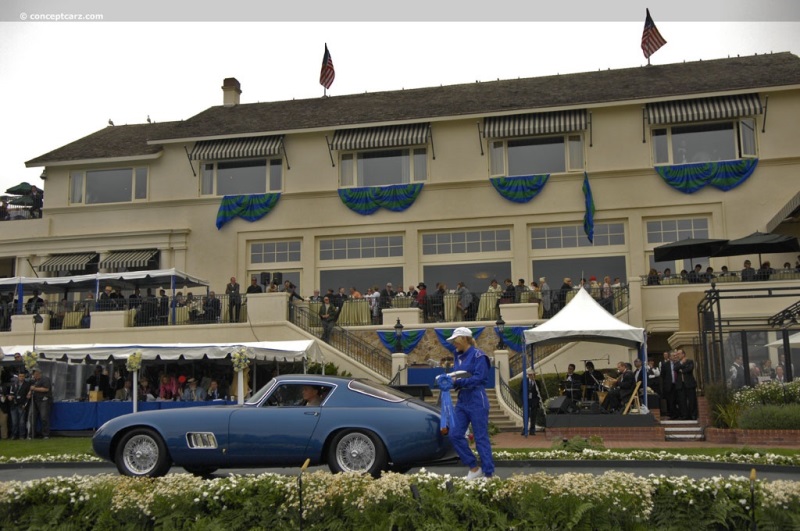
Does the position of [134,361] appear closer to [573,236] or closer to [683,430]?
[683,430]

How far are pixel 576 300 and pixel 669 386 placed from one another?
2940 millimetres

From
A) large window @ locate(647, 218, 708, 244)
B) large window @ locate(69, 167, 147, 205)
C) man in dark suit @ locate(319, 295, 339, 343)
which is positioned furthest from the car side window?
large window @ locate(69, 167, 147, 205)

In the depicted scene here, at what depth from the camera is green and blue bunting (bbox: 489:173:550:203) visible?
106 ft

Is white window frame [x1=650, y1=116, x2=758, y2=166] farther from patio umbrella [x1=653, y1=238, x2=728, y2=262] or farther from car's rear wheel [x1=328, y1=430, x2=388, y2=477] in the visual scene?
car's rear wheel [x1=328, y1=430, x2=388, y2=477]

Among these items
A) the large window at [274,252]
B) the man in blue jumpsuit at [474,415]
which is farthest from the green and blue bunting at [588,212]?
the man in blue jumpsuit at [474,415]

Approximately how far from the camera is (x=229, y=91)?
40656 millimetres

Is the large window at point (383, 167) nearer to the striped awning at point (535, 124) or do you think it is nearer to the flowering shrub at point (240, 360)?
the striped awning at point (535, 124)

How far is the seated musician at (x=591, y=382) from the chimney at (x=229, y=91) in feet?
79.8

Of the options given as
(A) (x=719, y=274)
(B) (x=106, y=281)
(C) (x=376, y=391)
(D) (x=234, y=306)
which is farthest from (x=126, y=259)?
(C) (x=376, y=391)

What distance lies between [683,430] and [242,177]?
71.5ft

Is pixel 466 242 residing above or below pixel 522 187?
below

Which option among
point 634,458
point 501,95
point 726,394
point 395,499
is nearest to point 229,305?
point 501,95

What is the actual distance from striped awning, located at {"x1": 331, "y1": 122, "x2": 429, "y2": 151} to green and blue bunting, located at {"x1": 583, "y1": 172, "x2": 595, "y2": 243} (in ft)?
20.5

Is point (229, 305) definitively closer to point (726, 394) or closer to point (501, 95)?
point (501, 95)
